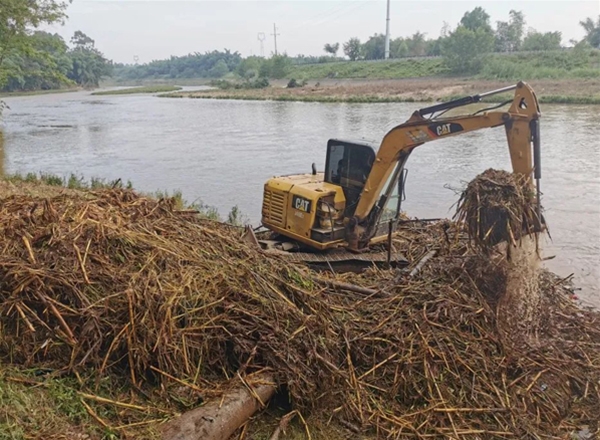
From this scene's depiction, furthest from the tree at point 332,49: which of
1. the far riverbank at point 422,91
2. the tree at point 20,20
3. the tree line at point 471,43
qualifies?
the tree at point 20,20

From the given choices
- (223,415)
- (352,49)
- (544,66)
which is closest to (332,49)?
(352,49)

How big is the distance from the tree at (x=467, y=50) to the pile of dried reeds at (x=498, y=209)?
207ft

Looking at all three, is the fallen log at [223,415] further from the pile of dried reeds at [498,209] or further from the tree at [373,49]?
the tree at [373,49]

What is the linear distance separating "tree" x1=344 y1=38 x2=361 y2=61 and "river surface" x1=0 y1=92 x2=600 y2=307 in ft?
226

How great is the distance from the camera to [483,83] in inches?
2133

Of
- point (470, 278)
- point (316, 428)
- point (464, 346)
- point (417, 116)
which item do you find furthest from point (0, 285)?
point (417, 116)

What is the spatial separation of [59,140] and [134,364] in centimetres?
2896

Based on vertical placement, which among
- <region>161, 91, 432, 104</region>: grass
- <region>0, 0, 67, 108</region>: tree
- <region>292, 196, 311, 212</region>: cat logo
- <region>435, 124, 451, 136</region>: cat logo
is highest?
<region>0, 0, 67, 108</region>: tree

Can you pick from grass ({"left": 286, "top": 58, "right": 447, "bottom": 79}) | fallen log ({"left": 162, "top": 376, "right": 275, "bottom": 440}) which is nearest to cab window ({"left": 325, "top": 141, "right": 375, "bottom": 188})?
fallen log ({"left": 162, "top": 376, "right": 275, "bottom": 440})

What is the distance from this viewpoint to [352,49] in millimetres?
110438

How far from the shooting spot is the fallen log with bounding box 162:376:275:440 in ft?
13.8

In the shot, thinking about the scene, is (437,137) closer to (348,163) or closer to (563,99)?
(348,163)

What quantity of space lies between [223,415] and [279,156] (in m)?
20.1

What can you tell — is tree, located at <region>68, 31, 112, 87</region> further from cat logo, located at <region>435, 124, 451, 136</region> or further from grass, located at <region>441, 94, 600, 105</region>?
cat logo, located at <region>435, 124, 451, 136</region>
